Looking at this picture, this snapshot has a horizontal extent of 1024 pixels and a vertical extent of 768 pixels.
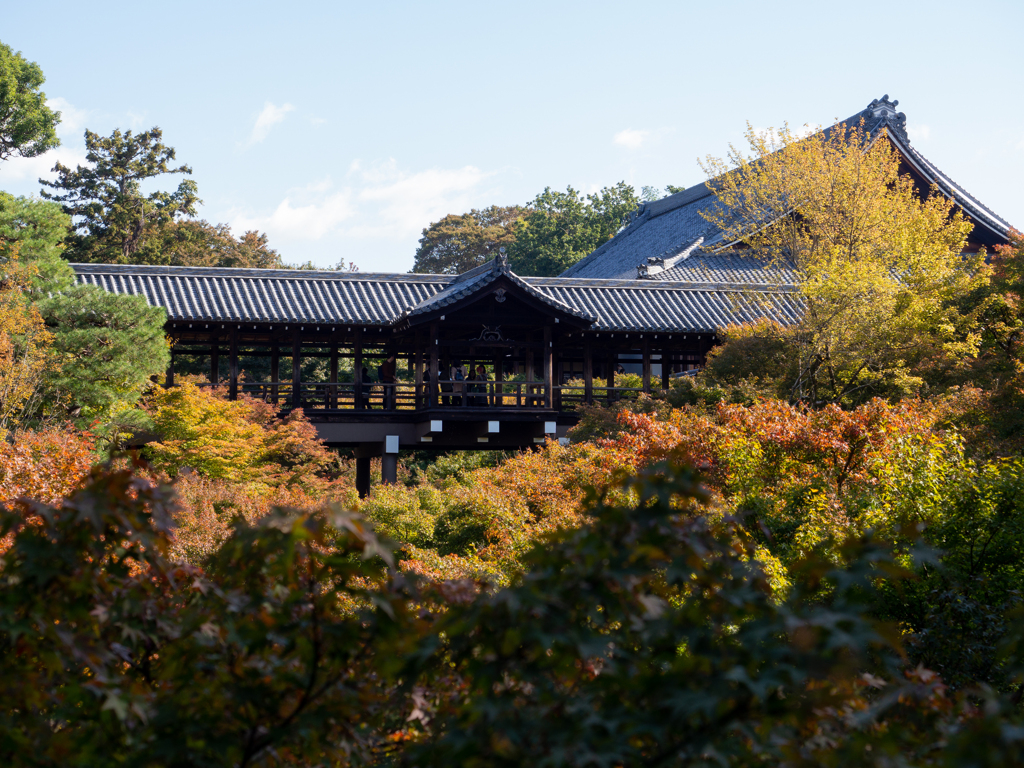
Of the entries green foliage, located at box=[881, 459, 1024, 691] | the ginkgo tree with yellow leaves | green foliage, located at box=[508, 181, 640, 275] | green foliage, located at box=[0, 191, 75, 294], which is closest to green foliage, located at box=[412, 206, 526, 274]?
green foliage, located at box=[508, 181, 640, 275]

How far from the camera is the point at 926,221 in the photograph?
53.6 ft

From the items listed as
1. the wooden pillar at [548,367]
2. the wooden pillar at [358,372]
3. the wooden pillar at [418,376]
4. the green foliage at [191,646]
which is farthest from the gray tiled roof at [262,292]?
the green foliage at [191,646]

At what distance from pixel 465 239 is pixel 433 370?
3102 centimetres

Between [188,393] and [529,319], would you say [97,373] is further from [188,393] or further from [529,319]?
[529,319]

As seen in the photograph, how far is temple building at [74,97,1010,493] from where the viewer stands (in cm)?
1894

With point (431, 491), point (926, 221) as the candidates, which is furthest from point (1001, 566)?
point (926, 221)

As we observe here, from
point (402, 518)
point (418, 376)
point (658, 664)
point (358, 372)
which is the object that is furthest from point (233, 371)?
point (658, 664)

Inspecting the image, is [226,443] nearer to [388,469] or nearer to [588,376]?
[388,469]

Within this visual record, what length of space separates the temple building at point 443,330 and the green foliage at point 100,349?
3053 millimetres

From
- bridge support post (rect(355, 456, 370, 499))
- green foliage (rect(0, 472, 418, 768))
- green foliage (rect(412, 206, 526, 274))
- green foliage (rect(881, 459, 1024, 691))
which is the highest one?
green foliage (rect(412, 206, 526, 274))

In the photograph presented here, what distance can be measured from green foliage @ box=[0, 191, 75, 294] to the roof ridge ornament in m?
20.8

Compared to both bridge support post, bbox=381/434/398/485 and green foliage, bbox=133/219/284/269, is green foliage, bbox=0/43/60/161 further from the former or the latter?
bridge support post, bbox=381/434/398/485

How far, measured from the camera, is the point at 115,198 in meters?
31.9

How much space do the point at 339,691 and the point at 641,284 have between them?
20427 millimetres
